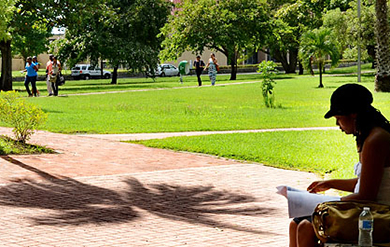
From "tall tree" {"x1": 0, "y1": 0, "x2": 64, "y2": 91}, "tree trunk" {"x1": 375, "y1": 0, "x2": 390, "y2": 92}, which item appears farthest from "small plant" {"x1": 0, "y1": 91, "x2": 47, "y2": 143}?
"tree trunk" {"x1": 375, "y1": 0, "x2": 390, "y2": 92}

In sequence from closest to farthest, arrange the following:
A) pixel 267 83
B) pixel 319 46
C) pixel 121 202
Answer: pixel 121 202
pixel 267 83
pixel 319 46

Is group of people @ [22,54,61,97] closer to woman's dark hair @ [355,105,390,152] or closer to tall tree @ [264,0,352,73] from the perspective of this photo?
tall tree @ [264,0,352,73]

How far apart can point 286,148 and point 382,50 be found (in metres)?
20.4

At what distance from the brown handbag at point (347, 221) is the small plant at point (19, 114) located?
10.1 m

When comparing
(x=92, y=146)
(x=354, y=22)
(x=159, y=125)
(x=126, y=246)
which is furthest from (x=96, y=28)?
(x=126, y=246)

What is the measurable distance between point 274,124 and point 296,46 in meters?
46.0

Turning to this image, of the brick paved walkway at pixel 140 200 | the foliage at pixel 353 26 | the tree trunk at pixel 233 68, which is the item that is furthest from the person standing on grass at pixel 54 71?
the foliage at pixel 353 26

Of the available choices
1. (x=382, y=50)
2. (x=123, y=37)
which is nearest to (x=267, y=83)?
(x=382, y=50)

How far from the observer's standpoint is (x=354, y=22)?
168 feet

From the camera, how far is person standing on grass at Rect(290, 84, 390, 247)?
4520 millimetres

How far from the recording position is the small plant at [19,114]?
1377 cm

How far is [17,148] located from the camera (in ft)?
44.5

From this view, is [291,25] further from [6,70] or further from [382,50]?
[382,50]

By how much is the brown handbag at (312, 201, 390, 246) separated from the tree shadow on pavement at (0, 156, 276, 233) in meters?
3.12
